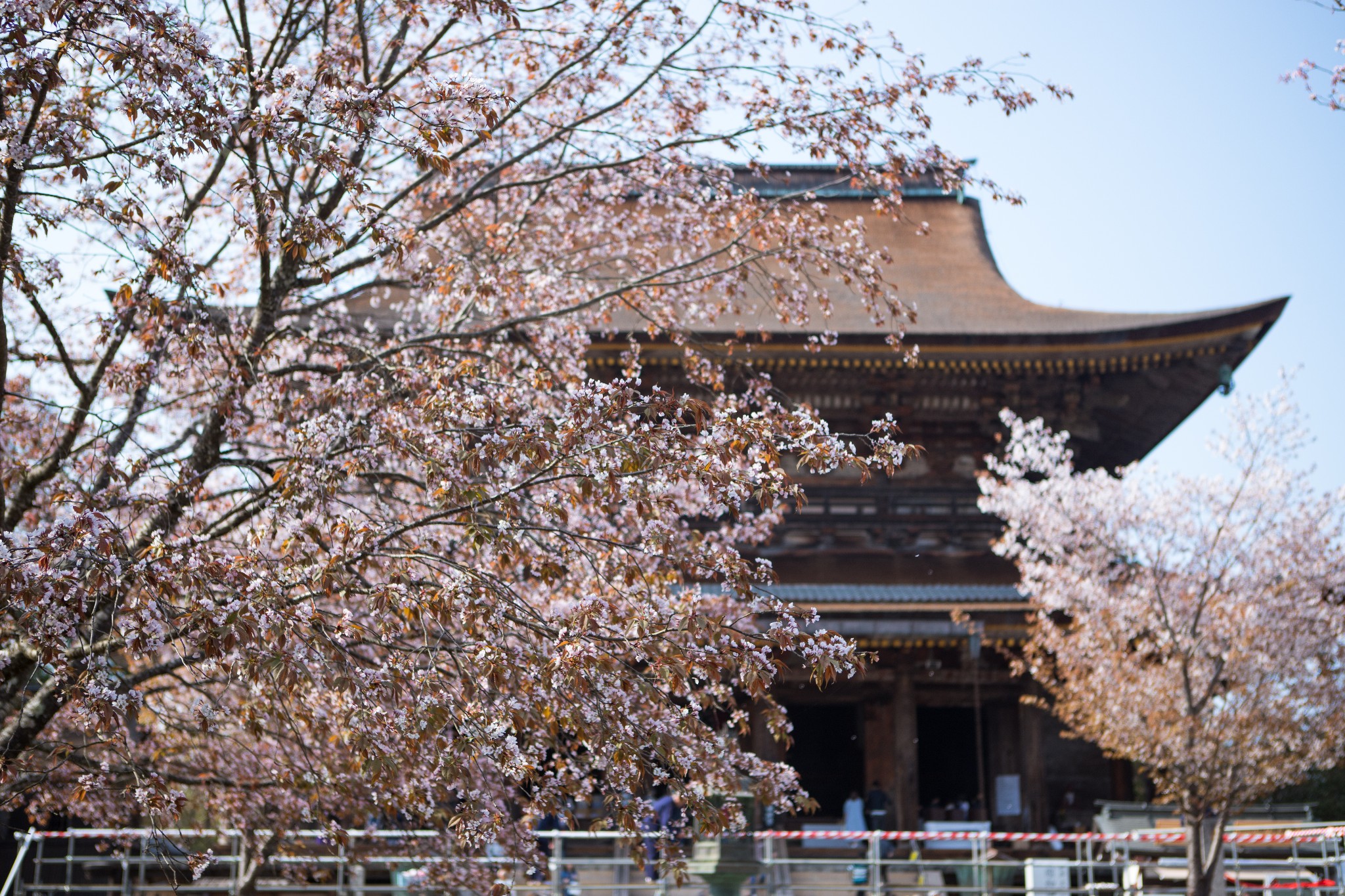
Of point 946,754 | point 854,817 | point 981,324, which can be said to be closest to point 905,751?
point 854,817

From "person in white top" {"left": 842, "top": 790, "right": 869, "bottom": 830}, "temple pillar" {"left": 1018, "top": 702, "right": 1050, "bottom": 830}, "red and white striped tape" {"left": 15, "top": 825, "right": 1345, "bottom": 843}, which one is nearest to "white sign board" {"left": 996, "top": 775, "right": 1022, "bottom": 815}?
"temple pillar" {"left": 1018, "top": 702, "right": 1050, "bottom": 830}

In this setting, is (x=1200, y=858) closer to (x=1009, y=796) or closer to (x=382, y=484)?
(x=1009, y=796)

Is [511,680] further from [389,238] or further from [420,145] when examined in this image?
[420,145]

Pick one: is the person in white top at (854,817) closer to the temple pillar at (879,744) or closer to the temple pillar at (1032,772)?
the temple pillar at (879,744)

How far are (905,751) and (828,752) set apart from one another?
253 inches

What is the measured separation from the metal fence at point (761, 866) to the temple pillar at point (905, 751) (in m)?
0.35

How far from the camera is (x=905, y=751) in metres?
14.5

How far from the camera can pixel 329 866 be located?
35.8ft

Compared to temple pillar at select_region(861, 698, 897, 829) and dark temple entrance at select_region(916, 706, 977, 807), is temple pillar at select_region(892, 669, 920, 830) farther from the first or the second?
dark temple entrance at select_region(916, 706, 977, 807)

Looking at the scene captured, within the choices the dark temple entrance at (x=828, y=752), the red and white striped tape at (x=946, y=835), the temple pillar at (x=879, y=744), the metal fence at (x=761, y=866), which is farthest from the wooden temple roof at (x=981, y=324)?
the dark temple entrance at (x=828, y=752)

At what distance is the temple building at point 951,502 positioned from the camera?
14.5 meters

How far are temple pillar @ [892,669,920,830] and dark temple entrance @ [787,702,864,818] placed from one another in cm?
543

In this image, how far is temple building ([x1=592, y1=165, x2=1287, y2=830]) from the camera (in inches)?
571

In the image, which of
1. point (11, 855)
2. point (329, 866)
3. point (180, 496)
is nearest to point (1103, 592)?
point (329, 866)
